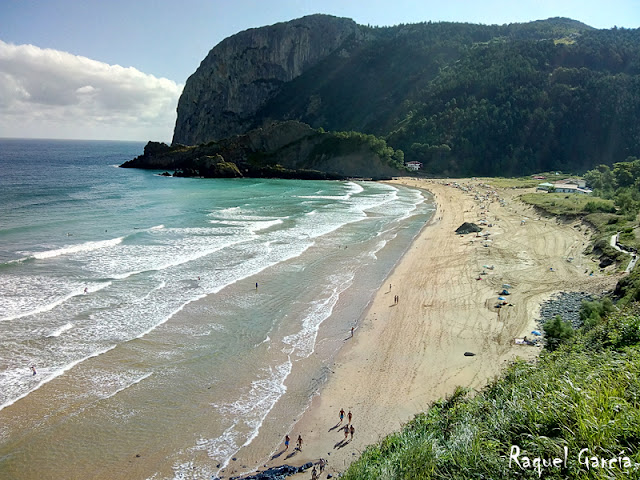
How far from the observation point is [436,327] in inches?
835

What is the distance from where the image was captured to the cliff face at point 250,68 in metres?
151

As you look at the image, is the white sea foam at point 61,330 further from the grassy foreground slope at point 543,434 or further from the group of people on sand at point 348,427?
the grassy foreground slope at point 543,434

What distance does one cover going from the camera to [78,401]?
14.6 meters

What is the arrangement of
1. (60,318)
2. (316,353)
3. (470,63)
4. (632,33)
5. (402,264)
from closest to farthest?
(316,353), (60,318), (402,264), (470,63), (632,33)

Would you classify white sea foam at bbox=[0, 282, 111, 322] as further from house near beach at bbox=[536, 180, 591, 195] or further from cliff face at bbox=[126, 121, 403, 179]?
cliff face at bbox=[126, 121, 403, 179]

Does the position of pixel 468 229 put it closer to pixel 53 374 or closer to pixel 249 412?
pixel 249 412

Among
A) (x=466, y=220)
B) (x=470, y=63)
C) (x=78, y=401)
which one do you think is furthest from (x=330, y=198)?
(x=470, y=63)

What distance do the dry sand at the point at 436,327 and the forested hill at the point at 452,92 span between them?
5734cm

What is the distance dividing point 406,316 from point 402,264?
9329 millimetres

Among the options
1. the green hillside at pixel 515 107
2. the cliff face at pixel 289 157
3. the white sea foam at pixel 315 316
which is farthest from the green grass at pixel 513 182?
the white sea foam at pixel 315 316

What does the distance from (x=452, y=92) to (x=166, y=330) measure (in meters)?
99.6

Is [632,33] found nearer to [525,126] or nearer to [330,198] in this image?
[525,126]
